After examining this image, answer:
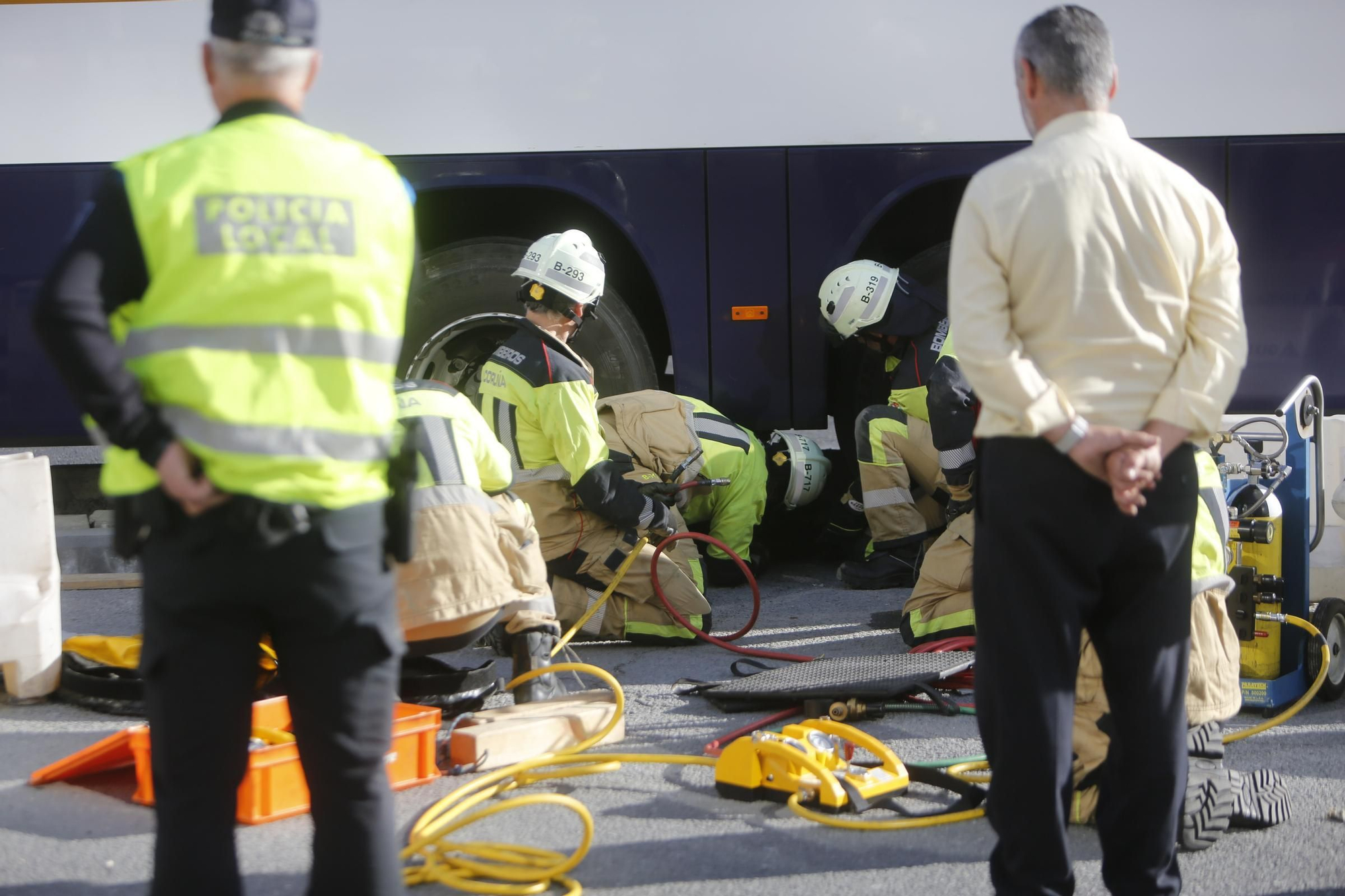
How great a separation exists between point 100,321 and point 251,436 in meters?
0.26

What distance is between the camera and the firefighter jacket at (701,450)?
5.81 m

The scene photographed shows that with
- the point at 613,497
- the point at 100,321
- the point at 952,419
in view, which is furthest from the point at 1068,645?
Result: the point at 952,419

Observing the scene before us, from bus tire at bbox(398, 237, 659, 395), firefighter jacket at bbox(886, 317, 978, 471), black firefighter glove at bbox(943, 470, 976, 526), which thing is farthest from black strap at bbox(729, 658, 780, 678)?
bus tire at bbox(398, 237, 659, 395)

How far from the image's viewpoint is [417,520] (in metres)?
3.66

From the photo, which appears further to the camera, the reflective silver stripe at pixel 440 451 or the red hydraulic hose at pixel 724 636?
the red hydraulic hose at pixel 724 636

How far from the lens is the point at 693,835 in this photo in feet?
10.00

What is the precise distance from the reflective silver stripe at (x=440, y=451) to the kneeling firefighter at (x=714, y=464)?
1940 millimetres

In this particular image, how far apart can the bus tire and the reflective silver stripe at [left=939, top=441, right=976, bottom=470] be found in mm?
1709

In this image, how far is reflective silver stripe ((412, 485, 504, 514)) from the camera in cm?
369

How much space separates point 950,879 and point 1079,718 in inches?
22.6

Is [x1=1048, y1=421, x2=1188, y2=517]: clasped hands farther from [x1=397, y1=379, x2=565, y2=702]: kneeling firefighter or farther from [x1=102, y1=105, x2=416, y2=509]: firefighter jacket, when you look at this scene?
[x1=397, y1=379, x2=565, y2=702]: kneeling firefighter

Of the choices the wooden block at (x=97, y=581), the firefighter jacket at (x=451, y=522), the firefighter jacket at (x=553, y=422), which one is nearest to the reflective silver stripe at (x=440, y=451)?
the firefighter jacket at (x=451, y=522)

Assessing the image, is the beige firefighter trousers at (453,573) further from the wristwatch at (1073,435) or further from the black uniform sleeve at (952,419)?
the black uniform sleeve at (952,419)

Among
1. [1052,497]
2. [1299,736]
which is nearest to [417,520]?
[1052,497]
